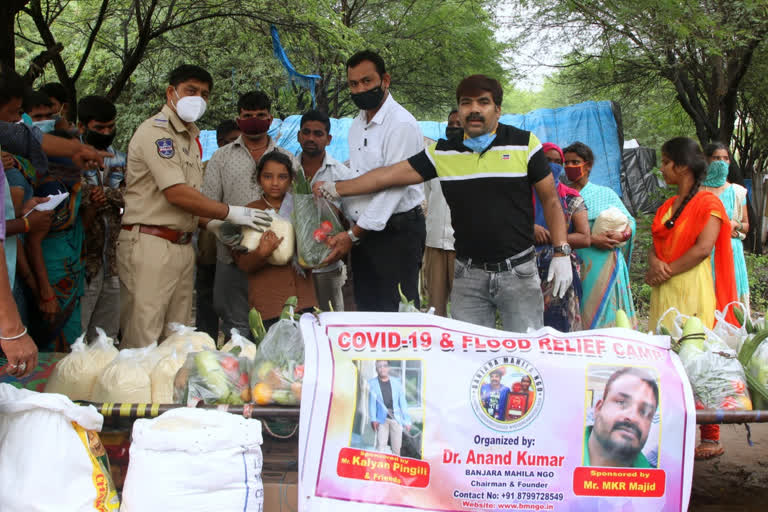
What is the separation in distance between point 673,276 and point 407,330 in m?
2.47

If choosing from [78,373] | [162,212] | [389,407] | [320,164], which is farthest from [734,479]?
[162,212]

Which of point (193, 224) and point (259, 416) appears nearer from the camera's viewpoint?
point (259, 416)

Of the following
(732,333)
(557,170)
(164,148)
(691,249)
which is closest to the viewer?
(732,333)

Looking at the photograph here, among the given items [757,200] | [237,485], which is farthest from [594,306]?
[757,200]

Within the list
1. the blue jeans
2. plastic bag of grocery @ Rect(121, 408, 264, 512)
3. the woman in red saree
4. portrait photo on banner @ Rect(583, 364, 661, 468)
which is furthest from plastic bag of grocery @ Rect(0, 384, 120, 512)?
the woman in red saree

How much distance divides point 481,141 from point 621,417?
1.61 meters

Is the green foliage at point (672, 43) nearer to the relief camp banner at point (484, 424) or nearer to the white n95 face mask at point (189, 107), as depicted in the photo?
the white n95 face mask at point (189, 107)

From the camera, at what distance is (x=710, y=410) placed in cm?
273

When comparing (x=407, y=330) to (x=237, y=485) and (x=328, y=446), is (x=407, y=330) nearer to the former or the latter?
(x=328, y=446)

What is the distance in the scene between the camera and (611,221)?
16.2 ft

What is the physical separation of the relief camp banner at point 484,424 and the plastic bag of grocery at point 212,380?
0.40 metres

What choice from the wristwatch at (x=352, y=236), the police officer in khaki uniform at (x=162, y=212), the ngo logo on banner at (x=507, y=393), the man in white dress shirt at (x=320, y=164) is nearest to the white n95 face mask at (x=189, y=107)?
the police officer in khaki uniform at (x=162, y=212)

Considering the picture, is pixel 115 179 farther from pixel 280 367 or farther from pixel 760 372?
pixel 760 372

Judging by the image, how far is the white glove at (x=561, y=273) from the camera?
12.7 ft
